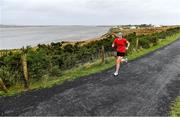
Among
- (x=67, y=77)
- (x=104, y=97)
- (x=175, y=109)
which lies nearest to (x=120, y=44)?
(x=67, y=77)

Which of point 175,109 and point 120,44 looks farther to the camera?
point 120,44

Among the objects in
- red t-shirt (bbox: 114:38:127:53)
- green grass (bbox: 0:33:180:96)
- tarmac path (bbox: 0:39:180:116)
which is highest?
red t-shirt (bbox: 114:38:127:53)

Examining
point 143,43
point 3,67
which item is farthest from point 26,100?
point 143,43

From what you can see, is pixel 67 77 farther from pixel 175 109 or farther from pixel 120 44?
pixel 175 109

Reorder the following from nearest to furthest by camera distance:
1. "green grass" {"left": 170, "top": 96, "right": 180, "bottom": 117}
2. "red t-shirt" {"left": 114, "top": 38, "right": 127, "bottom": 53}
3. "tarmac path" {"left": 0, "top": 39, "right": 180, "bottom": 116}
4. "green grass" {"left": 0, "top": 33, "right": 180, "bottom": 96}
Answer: "tarmac path" {"left": 0, "top": 39, "right": 180, "bottom": 116}
"green grass" {"left": 170, "top": 96, "right": 180, "bottom": 117}
"green grass" {"left": 0, "top": 33, "right": 180, "bottom": 96}
"red t-shirt" {"left": 114, "top": 38, "right": 127, "bottom": 53}

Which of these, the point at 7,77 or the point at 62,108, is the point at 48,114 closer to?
the point at 62,108

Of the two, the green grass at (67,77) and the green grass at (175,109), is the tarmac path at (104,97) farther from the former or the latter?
the green grass at (67,77)

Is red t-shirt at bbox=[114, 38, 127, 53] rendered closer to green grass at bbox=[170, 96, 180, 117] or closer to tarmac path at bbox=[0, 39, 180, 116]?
tarmac path at bbox=[0, 39, 180, 116]

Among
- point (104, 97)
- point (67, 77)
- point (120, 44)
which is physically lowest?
point (67, 77)

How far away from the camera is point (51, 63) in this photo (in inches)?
675

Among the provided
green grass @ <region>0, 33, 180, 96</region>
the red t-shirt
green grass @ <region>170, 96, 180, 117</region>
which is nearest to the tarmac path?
green grass @ <region>170, 96, 180, 117</region>

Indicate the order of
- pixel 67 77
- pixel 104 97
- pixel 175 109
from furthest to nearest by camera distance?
pixel 67 77 < pixel 104 97 < pixel 175 109

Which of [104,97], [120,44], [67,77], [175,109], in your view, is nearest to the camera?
[175,109]

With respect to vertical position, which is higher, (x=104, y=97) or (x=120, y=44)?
(x=120, y=44)
